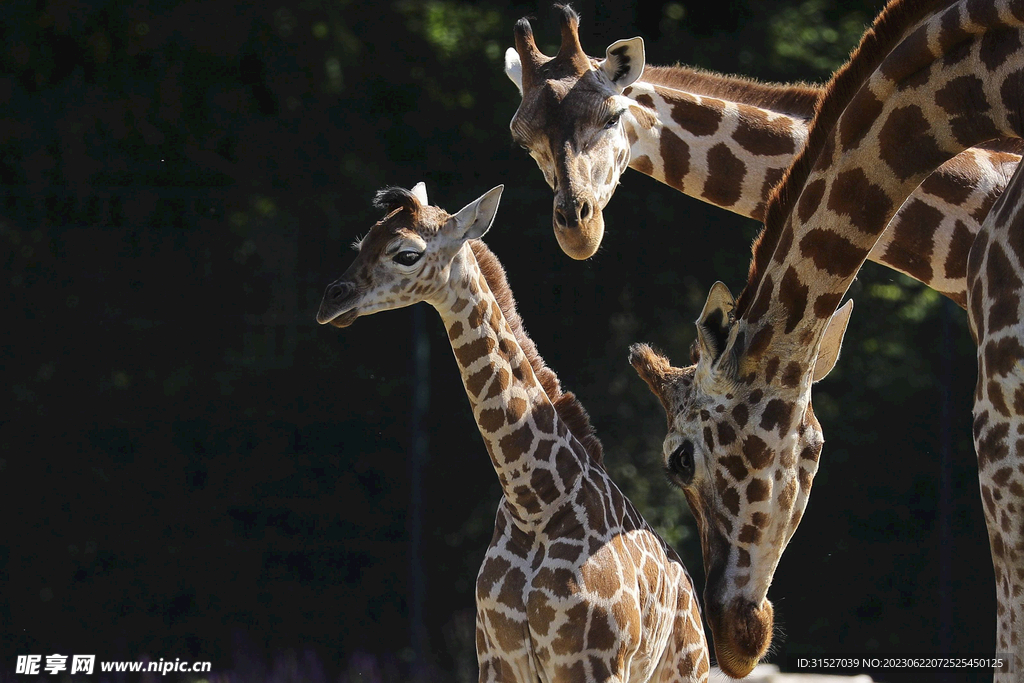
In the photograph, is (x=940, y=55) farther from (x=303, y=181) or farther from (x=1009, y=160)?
(x=303, y=181)

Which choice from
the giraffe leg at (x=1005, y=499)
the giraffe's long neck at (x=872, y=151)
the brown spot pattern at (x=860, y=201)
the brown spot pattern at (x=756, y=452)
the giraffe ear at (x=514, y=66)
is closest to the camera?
the giraffe leg at (x=1005, y=499)

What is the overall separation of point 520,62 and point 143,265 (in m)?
3.22

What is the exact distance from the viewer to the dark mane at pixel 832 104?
2775 mm

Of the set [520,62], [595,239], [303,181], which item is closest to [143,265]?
[303,181]

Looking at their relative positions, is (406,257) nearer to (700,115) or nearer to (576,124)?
(576,124)

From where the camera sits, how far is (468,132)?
27.5 feet

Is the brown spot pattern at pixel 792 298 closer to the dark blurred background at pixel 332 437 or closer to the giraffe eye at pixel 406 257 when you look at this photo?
the giraffe eye at pixel 406 257

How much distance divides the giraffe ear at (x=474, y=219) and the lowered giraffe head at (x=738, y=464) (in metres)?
1.13

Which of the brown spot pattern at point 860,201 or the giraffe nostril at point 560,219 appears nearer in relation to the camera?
the brown spot pattern at point 860,201

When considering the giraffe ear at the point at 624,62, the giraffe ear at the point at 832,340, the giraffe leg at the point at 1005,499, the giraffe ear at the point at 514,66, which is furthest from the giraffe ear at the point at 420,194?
the giraffe leg at the point at 1005,499

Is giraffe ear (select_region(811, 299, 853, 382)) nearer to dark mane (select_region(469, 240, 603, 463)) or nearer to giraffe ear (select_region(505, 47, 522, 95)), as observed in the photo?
dark mane (select_region(469, 240, 603, 463))

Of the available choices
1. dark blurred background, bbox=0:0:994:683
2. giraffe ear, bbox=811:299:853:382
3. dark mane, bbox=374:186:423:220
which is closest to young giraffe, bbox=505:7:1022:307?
dark mane, bbox=374:186:423:220

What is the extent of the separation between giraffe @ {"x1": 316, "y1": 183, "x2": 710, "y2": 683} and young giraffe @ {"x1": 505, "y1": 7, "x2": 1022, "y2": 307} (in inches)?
12.7

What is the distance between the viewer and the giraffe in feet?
11.6
